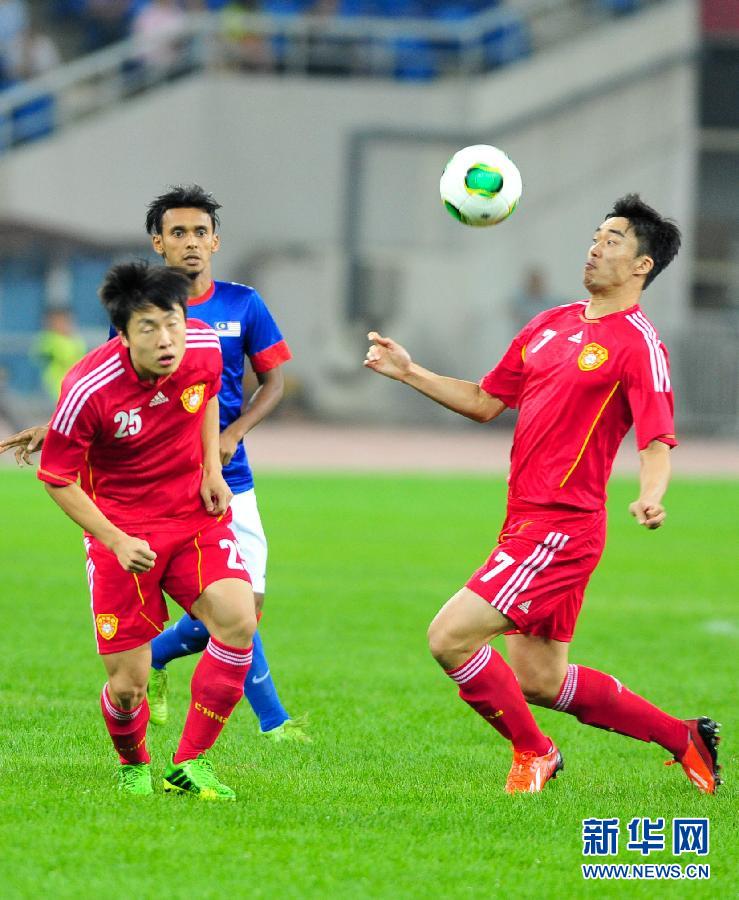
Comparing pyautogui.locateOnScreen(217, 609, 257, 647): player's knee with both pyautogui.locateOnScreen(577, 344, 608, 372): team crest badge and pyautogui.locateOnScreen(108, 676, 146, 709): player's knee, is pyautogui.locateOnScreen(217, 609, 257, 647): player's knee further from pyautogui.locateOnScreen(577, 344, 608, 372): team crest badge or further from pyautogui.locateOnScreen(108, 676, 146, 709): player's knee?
pyautogui.locateOnScreen(577, 344, 608, 372): team crest badge

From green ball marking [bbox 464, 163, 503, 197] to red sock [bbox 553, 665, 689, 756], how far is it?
2024 millimetres

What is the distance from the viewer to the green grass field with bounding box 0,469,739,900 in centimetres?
465

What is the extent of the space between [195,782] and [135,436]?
127 centimetres

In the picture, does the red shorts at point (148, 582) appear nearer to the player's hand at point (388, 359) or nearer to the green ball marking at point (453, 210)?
the player's hand at point (388, 359)

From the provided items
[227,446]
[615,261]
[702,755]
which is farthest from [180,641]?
[615,261]

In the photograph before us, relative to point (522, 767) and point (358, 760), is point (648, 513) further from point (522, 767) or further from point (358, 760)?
point (358, 760)

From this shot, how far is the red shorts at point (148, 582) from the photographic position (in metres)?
5.47

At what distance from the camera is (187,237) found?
21.1 feet

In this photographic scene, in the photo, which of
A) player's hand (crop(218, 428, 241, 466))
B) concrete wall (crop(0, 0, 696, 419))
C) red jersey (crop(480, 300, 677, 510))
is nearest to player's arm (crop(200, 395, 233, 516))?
player's hand (crop(218, 428, 241, 466))

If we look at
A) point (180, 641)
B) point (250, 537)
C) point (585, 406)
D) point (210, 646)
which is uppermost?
point (585, 406)

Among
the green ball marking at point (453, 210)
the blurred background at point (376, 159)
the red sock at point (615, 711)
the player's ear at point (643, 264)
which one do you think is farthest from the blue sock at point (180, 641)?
the blurred background at point (376, 159)

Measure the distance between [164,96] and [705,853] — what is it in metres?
23.0

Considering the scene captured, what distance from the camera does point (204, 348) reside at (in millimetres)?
5672

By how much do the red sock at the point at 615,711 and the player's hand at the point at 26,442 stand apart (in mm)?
2252
